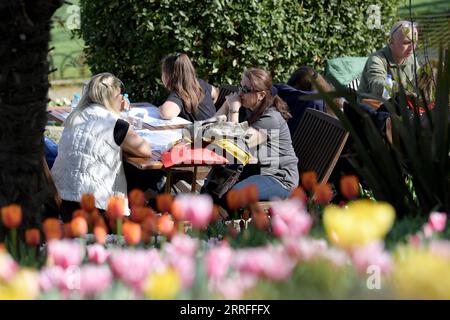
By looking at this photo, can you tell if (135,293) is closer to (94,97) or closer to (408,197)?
(408,197)

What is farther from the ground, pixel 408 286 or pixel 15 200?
pixel 408 286

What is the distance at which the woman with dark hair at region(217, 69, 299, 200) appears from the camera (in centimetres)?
497

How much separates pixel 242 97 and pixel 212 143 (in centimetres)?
54

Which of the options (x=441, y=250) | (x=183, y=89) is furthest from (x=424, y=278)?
(x=183, y=89)

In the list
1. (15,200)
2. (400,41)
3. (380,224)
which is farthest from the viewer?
(400,41)

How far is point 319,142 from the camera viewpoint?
4.98m

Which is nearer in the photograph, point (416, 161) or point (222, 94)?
point (416, 161)

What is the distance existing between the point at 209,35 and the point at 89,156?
374 cm

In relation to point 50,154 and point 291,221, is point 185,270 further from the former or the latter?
point 50,154

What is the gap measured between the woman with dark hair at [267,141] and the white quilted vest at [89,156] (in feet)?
2.79

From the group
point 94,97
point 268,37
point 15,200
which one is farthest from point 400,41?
point 15,200

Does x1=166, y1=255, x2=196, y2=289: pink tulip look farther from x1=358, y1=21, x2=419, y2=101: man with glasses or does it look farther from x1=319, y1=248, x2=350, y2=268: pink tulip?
x1=358, y1=21, x2=419, y2=101: man with glasses

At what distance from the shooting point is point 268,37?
833 centimetres

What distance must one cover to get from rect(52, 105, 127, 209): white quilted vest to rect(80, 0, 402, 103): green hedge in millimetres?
3358
